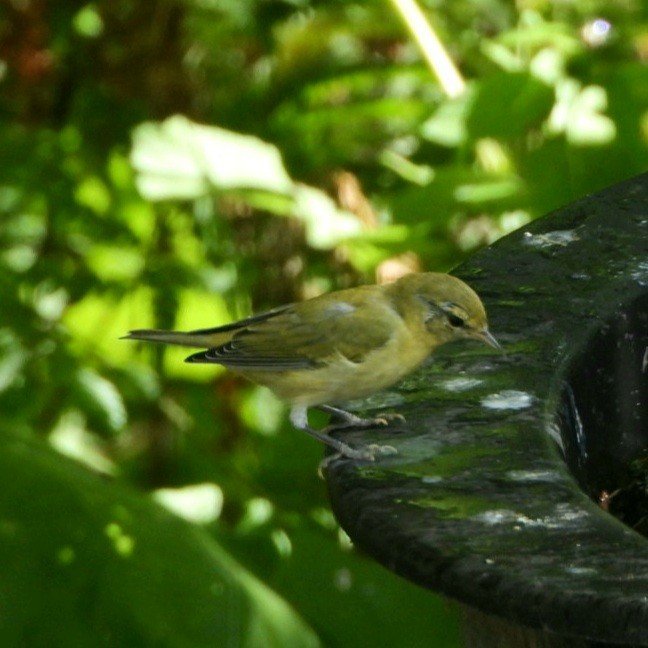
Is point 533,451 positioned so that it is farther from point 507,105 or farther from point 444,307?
point 507,105

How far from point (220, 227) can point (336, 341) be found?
1522 millimetres

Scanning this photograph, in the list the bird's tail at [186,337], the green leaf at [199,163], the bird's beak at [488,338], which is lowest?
the bird's tail at [186,337]

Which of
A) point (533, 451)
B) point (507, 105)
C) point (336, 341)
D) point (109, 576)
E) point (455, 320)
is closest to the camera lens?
point (533, 451)

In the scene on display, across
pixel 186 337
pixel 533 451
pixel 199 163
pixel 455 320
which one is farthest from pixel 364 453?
pixel 199 163


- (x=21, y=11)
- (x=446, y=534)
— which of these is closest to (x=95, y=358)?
(x=21, y=11)

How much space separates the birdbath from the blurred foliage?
92 centimetres

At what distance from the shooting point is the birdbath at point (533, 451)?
56.5 inches

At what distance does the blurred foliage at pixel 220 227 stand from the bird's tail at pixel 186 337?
387 mm

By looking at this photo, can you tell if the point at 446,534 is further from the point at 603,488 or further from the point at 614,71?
the point at 614,71

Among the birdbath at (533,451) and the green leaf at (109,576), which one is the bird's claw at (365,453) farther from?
the green leaf at (109,576)

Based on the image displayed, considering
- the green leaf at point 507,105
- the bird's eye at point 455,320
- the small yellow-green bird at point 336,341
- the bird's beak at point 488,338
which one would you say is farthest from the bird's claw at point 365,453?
the green leaf at point 507,105

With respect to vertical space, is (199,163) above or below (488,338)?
below

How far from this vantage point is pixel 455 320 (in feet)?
8.37

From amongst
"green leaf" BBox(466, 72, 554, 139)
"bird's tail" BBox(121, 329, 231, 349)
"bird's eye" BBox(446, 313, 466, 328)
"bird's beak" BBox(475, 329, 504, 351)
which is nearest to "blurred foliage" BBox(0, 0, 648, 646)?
"green leaf" BBox(466, 72, 554, 139)
